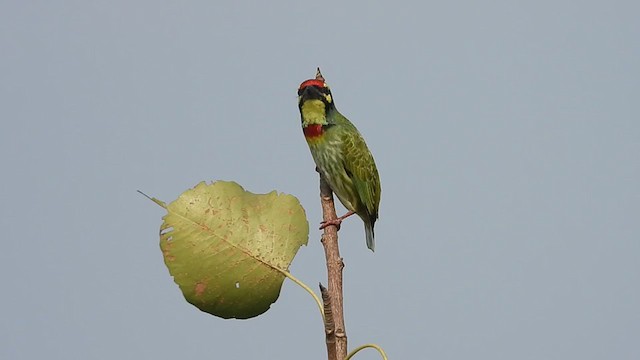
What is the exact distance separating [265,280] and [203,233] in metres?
0.21

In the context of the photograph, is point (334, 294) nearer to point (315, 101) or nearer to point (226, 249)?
point (226, 249)

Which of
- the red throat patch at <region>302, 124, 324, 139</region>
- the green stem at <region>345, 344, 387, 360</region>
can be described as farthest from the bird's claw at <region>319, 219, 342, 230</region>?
the red throat patch at <region>302, 124, 324, 139</region>

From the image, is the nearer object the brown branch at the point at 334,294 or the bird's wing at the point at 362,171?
the brown branch at the point at 334,294

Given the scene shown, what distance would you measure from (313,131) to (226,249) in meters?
1.36

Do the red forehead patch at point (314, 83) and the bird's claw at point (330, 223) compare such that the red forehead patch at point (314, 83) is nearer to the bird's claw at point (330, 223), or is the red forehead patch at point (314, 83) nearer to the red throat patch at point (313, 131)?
the red throat patch at point (313, 131)

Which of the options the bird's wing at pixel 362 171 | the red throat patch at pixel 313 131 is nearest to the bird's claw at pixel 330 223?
the red throat patch at pixel 313 131

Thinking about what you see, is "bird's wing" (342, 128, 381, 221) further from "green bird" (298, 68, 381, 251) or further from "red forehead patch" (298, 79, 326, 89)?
"red forehead patch" (298, 79, 326, 89)

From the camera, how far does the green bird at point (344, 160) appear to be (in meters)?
3.24

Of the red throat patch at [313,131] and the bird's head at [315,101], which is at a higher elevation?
the red throat patch at [313,131]

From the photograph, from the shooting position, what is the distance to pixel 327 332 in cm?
190

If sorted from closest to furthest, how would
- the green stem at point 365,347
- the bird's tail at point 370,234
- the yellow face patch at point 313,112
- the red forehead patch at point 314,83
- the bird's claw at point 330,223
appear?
the green stem at point 365,347 → the bird's claw at point 330,223 → the red forehead patch at point 314,83 → the yellow face patch at point 313,112 → the bird's tail at point 370,234

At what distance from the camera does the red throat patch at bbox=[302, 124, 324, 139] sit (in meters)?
3.30

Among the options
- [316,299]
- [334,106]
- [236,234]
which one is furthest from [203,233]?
[334,106]

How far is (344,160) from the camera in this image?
3.51 meters
